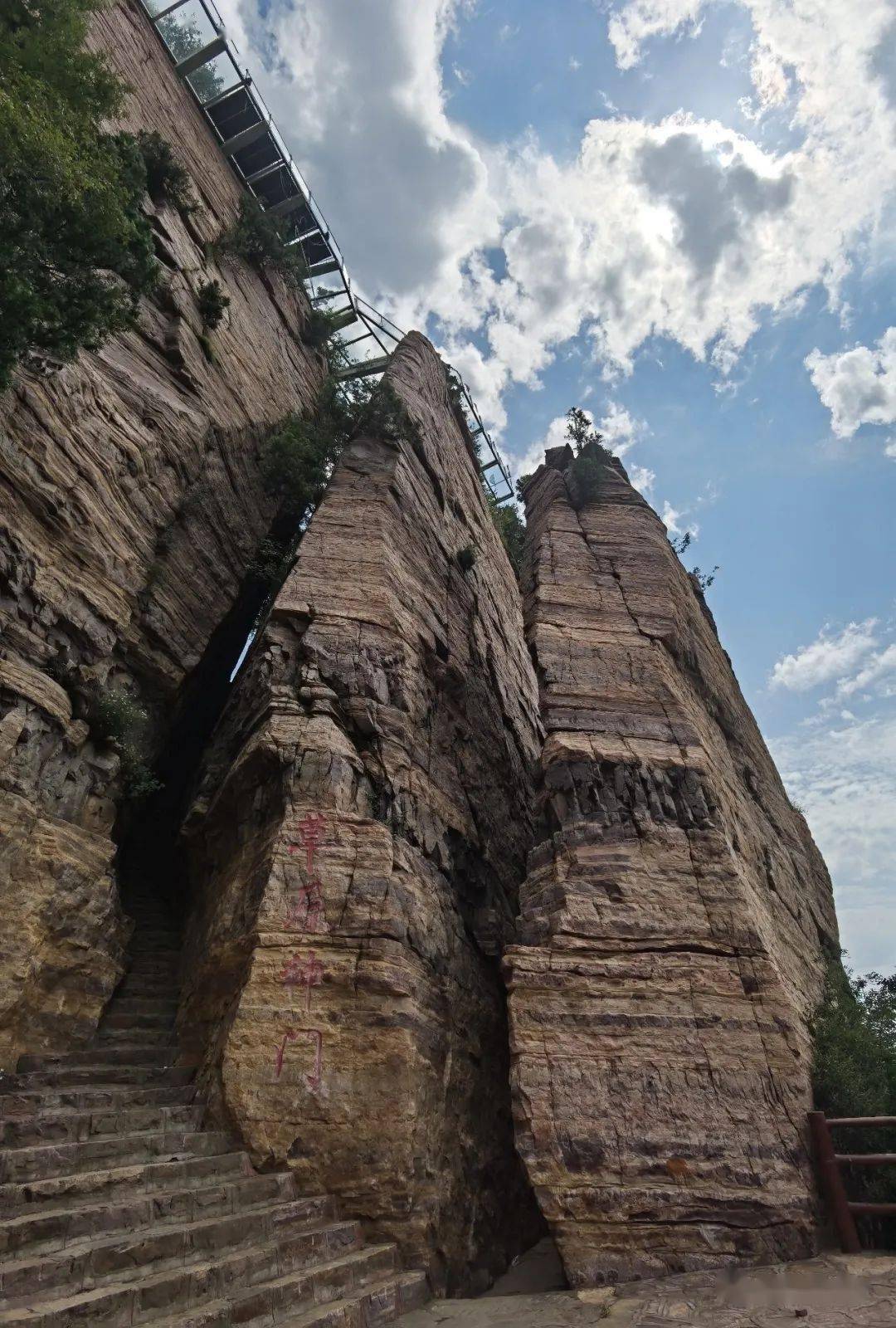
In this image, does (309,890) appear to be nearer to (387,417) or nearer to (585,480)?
(387,417)

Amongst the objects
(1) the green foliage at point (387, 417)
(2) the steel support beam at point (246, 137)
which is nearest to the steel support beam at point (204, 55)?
(2) the steel support beam at point (246, 137)

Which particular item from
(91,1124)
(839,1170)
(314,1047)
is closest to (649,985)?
(839,1170)

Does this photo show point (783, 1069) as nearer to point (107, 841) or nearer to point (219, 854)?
point (219, 854)

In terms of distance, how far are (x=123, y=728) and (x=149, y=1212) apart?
622cm

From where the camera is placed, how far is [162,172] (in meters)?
17.2

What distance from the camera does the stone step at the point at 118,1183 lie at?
5.23m

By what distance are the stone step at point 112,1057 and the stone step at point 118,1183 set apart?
2294mm

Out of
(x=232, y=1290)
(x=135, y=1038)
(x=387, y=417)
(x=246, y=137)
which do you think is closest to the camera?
(x=232, y=1290)

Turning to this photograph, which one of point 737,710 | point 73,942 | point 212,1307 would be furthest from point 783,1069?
point 737,710

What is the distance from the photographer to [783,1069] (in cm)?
780

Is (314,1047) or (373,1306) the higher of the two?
(314,1047)

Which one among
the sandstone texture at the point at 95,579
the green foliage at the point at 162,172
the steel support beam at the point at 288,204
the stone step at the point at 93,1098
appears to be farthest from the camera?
the steel support beam at the point at 288,204

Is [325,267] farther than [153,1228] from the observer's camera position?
Yes

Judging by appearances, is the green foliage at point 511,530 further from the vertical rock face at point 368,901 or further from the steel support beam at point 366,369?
the vertical rock face at point 368,901
